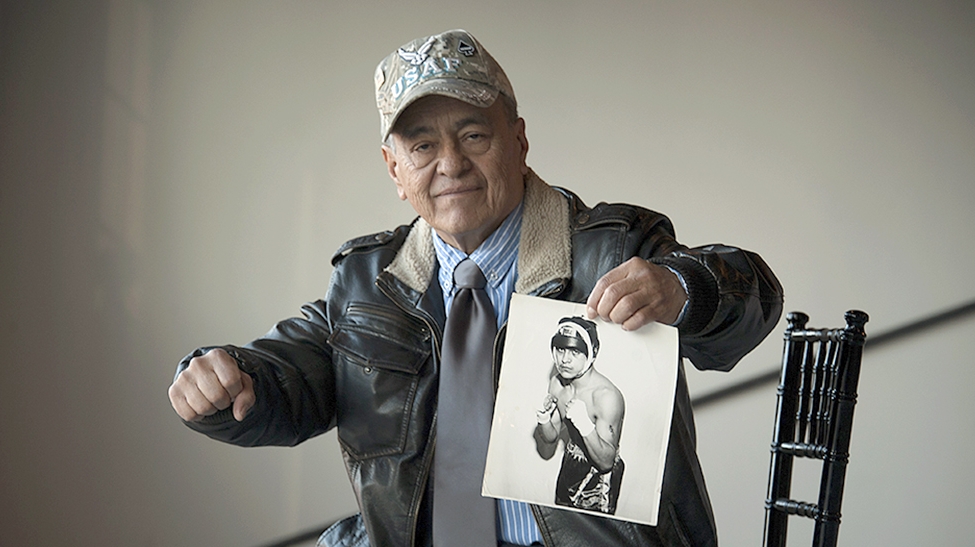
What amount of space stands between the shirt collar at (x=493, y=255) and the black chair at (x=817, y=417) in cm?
47

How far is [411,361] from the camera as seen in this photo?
1504 mm

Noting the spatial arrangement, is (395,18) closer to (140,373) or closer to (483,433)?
(140,373)

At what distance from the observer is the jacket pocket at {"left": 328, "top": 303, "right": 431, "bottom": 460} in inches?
59.1

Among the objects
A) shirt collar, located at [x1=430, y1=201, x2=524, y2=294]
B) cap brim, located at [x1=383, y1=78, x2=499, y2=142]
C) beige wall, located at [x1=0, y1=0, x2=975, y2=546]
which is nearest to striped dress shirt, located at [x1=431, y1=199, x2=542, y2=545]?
shirt collar, located at [x1=430, y1=201, x2=524, y2=294]

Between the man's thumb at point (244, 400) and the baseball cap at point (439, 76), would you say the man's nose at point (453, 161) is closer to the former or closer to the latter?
the baseball cap at point (439, 76)

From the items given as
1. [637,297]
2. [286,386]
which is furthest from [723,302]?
[286,386]

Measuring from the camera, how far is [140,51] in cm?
256

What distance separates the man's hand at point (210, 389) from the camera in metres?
1.33

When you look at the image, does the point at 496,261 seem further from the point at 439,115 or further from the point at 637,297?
the point at 637,297

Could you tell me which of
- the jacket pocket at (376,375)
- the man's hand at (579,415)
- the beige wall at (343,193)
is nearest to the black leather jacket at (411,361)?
the jacket pocket at (376,375)

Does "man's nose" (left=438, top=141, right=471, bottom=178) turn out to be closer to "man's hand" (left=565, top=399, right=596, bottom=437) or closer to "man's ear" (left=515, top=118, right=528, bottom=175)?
"man's ear" (left=515, top=118, right=528, bottom=175)

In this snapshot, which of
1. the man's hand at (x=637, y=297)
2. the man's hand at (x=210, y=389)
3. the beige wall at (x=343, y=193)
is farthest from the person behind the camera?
the beige wall at (x=343, y=193)

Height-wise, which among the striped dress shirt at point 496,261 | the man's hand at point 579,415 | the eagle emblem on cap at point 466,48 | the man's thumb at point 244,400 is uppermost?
the eagle emblem on cap at point 466,48

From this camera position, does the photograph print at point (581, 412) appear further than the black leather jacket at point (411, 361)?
No
